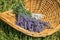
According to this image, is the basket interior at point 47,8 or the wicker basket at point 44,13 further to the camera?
the basket interior at point 47,8

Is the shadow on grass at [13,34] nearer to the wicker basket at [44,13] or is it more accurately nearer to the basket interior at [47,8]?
the wicker basket at [44,13]

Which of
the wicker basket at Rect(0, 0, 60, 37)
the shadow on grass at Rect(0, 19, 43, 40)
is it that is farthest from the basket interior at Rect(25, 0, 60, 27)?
the shadow on grass at Rect(0, 19, 43, 40)

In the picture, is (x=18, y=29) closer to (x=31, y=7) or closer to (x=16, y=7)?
(x=16, y=7)

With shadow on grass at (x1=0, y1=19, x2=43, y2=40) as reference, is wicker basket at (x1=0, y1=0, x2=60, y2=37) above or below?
above

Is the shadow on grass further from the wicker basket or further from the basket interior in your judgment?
the basket interior

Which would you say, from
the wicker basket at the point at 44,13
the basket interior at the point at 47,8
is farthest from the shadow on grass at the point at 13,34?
the basket interior at the point at 47,8

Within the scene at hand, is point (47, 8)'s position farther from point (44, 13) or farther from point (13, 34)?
point (13, 34)

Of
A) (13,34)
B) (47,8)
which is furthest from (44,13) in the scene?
(13,34)
